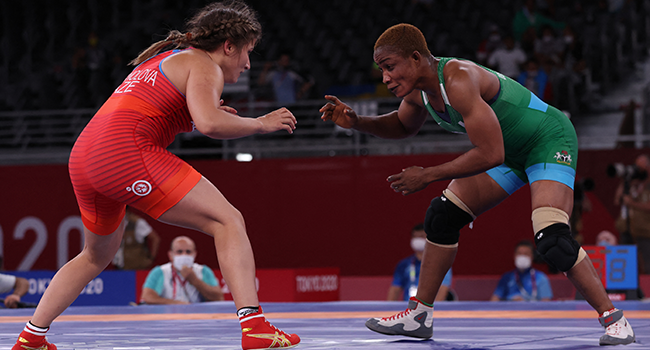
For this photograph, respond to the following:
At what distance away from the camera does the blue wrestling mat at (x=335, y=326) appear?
120 inches

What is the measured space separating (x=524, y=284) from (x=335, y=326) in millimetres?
Answer: 3783

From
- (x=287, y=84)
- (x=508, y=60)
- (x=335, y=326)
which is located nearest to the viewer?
(x=335, y=326)

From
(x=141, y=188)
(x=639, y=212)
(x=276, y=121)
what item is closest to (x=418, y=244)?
(x=639, y=212)

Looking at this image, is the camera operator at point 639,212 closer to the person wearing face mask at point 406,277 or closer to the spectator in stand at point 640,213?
the spectator in stand at point 640,213

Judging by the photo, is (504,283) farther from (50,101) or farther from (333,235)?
(50,101)

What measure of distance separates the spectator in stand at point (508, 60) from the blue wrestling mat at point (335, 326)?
6115 mm

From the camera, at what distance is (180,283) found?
22.2 feet

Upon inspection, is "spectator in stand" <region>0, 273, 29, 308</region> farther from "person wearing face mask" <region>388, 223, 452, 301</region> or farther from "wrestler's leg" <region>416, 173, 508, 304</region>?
"wrestler's leg" <region>416, 173, 508, 304</region>

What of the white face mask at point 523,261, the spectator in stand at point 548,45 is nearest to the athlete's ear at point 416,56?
the white face mask at point 523,261

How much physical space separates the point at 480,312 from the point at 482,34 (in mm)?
9078

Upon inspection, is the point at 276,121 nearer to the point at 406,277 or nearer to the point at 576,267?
the point at 576,267

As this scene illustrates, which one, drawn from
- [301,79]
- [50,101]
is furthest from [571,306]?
[50,101]

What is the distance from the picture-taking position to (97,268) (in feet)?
9.75

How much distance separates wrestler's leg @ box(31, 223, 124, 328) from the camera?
2873 millimetres
